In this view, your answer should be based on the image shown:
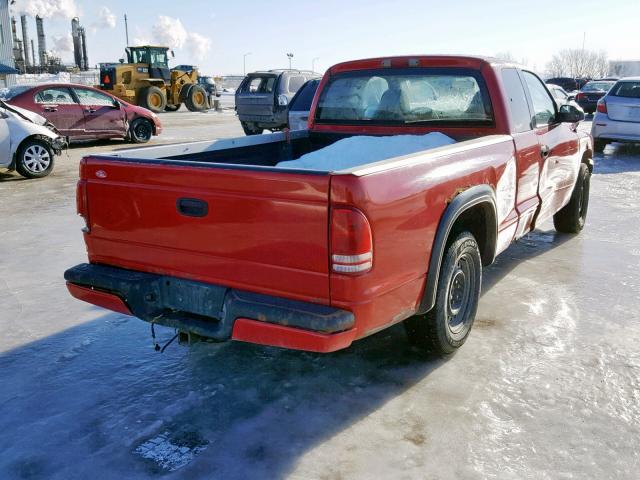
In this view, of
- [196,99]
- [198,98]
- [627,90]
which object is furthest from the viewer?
[198,98]

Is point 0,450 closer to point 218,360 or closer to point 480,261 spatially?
point 218,360

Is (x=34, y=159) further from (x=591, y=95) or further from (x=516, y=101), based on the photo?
(x=591, y=95)

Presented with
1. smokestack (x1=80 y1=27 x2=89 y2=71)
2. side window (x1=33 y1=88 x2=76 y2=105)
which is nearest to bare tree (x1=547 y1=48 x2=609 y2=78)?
smokestack (x1=80 y1=27 x2=89 y2=71)

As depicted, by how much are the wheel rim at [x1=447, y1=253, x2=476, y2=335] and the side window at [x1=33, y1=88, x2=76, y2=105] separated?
39.9ft

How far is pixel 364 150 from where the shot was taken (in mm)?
4484

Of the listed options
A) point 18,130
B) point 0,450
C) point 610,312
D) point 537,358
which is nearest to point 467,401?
point 537,358

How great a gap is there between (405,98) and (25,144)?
309 inches

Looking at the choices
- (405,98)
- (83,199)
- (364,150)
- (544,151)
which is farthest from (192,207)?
(544,151)

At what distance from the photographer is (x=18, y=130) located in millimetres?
10273

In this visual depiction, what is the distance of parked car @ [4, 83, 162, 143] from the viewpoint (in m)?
13.5

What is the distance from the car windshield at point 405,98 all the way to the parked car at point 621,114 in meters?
9.82

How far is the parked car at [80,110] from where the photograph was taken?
13523mm

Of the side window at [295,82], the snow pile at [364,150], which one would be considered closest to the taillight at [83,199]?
the snow pile at [364,150]

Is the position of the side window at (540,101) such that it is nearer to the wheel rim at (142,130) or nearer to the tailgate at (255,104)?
the wheel rim at (142,130)
